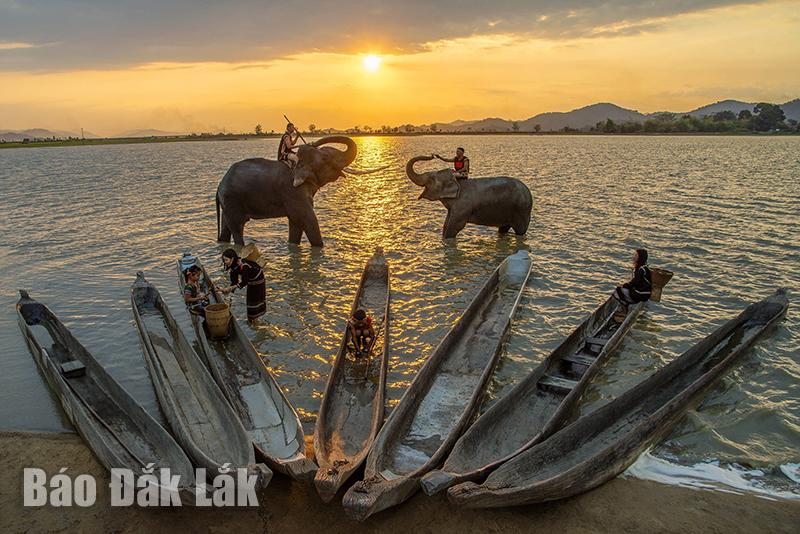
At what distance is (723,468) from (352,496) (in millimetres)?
5080

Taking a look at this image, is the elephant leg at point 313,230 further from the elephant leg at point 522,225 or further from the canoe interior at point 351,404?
the canoe interior at point 351,404

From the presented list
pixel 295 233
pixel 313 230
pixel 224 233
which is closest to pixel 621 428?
pixel 313 230

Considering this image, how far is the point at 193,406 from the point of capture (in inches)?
296

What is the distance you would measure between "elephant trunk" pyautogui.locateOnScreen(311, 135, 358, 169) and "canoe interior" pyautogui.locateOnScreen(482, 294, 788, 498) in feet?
36.8

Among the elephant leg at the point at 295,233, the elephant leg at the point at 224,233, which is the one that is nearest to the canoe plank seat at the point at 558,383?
the elephant leg at the point at 295,233

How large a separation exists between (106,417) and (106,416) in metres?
0.03

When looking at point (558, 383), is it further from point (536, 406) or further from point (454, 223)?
point (454, 223)

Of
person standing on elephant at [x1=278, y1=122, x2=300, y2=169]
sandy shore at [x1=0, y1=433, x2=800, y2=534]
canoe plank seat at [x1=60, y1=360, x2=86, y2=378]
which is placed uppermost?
person standing on elephant at [x1=278, y1=122, x2=300, y2=169]

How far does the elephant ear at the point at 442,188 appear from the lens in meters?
17.0

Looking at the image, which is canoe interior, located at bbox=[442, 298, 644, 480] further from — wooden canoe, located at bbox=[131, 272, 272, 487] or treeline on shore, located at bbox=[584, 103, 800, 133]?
treeline on shore, located at bbox=[584, 103, 800, 133]

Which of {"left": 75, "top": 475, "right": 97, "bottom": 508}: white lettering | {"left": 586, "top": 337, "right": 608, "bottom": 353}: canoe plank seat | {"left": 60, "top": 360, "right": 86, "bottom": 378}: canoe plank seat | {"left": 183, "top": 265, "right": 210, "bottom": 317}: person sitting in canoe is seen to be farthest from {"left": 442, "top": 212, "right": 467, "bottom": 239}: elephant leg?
{"left": 75, "top": 475, "right": 97, "bottom": 508}: white lettering

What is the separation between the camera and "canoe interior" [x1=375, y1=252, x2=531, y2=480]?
646cm

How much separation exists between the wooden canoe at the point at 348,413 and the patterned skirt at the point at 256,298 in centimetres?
283

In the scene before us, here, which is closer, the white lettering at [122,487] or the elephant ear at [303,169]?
the white lettering at [122,487]
